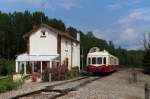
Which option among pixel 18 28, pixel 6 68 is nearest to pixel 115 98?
pixel 6 68

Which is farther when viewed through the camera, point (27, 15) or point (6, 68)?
point (27, 15)

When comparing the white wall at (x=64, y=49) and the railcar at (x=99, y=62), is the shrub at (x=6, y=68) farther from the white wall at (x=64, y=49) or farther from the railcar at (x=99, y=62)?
the railcar at (x=99, y=62)

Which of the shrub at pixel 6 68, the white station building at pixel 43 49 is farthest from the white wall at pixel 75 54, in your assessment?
the shrub at pixel 6 68

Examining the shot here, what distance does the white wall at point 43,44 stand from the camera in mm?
58950

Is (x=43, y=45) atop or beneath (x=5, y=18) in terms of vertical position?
beneath

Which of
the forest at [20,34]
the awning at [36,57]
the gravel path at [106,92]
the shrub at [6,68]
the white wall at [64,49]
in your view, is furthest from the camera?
the forest at [20,34]

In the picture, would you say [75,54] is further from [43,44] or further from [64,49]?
[43,44]

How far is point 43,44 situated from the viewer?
59.2 meters

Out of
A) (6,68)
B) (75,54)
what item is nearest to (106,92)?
(6,68)

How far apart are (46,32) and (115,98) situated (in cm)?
3789

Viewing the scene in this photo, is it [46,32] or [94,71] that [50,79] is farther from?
[46,32]

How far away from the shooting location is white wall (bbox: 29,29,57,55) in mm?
58950

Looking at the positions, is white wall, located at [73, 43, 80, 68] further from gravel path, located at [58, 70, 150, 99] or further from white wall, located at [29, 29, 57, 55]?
gravel path, located at [58, 70, 150, 99]

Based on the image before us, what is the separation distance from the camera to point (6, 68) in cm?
6253
